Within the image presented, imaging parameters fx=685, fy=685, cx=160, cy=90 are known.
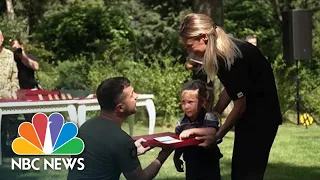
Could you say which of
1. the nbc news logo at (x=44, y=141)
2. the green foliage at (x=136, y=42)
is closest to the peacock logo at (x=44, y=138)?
the nbc news logo at (x=44, y=141)

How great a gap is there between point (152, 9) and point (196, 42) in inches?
882

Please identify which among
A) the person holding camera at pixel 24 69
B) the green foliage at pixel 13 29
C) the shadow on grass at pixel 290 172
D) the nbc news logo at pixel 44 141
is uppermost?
the nbc news logo at pixel 44 141

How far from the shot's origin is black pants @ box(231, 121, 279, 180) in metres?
3.24

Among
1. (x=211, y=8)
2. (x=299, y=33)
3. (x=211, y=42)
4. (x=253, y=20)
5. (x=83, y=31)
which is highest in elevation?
(x=211, y=42)

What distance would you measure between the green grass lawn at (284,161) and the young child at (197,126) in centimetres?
119

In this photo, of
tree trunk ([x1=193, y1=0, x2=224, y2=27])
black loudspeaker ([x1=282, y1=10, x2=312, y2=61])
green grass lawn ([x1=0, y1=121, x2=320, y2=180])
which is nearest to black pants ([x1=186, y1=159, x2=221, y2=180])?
green grass lawn ([x1=0, y1=121, x2=320, y2=180])

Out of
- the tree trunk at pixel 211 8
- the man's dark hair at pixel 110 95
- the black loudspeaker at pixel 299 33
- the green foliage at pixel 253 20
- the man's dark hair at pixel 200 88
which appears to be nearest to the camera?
the man's dark hair at pixel 110 95

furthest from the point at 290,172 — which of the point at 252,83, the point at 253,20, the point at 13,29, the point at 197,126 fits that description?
the point at 253,20

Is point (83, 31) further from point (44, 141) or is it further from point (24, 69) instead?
point (44, 141)

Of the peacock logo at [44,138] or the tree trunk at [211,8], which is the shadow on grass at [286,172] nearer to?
the peacock logo at [44,138]

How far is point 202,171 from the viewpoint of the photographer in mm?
3393

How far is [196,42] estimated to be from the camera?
3.07 metres

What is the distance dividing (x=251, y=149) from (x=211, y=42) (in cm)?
57

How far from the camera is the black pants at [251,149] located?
324 centimetres
